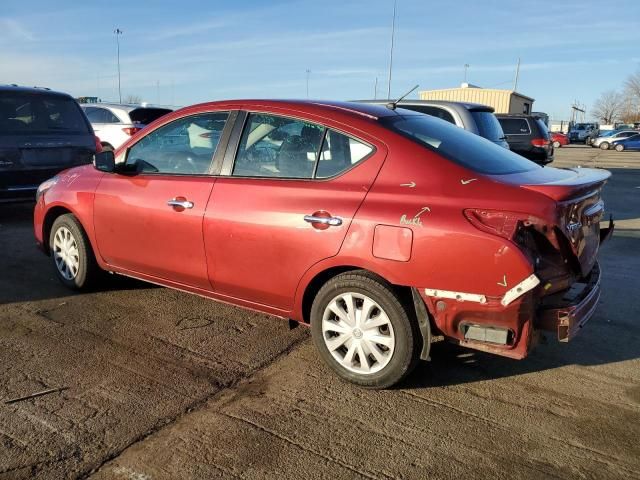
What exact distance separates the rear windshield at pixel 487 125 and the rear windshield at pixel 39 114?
18.7 ft

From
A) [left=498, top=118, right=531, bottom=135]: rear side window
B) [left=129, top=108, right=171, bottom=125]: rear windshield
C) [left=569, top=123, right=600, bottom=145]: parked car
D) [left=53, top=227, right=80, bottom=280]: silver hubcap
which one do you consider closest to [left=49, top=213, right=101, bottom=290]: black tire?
[left=53, top=227, right=80, bottom=280]: silver hubcap

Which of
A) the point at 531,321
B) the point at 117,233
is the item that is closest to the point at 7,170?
the point at 117,233

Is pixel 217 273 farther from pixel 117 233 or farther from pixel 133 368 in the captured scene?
pixel 117 233

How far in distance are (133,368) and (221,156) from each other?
1.53 meters

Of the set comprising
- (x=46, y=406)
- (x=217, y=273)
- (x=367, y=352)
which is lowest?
(x=46, y=406)

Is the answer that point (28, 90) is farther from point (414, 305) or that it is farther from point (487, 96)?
point (487, 96)

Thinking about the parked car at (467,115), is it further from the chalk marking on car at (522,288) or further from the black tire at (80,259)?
the chalk marking on car at (522,288)

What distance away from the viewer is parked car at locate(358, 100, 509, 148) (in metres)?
8.37

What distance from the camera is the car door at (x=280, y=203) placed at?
11.3 feet

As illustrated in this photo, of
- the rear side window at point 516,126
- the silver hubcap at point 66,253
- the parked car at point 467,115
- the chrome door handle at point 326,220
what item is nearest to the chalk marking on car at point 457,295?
the chrome door handle at point 326,220

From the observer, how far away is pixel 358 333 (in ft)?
11.2

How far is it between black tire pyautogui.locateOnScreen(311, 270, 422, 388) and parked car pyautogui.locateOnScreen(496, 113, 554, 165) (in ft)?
38.3

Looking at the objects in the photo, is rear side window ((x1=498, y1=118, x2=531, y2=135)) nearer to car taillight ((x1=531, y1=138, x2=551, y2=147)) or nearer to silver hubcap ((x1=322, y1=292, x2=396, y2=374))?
car taillight ((x1=531, y1=138, x2=551, y2=147))

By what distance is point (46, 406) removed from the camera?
3.17 m
